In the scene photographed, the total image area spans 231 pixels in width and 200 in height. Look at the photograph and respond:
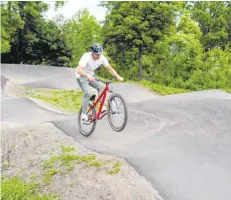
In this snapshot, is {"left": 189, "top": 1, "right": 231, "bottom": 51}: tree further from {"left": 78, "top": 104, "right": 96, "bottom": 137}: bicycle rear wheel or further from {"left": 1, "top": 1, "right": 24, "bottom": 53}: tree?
{"left": 78, "top": 104, "right": 96, "bottom": 137}: bicycle rear wheel

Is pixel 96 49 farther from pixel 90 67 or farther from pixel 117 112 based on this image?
pixel 117 112

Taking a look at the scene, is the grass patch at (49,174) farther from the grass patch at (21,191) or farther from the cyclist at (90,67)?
the cyclist at (90,67)

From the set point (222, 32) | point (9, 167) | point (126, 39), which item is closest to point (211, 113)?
point (9, 167)

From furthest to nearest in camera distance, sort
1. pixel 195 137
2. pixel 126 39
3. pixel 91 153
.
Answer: pixel 126 39
pixel 195 137
pixel 91 153

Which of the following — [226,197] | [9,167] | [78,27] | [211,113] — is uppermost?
[78,27]

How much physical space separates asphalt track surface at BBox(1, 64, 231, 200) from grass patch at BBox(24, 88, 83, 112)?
200cm

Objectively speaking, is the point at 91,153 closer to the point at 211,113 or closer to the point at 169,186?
the point at 169,186

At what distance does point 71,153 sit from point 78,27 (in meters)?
26.9

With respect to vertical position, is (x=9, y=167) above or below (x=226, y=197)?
below

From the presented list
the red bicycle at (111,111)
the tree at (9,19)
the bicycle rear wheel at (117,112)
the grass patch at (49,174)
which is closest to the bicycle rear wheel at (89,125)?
the red bicycle at (111,111)

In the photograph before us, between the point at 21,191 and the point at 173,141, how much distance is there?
109 inches

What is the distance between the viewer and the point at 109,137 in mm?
6316

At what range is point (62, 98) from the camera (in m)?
14.3

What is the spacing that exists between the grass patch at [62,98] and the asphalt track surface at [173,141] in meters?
A: 2.00
